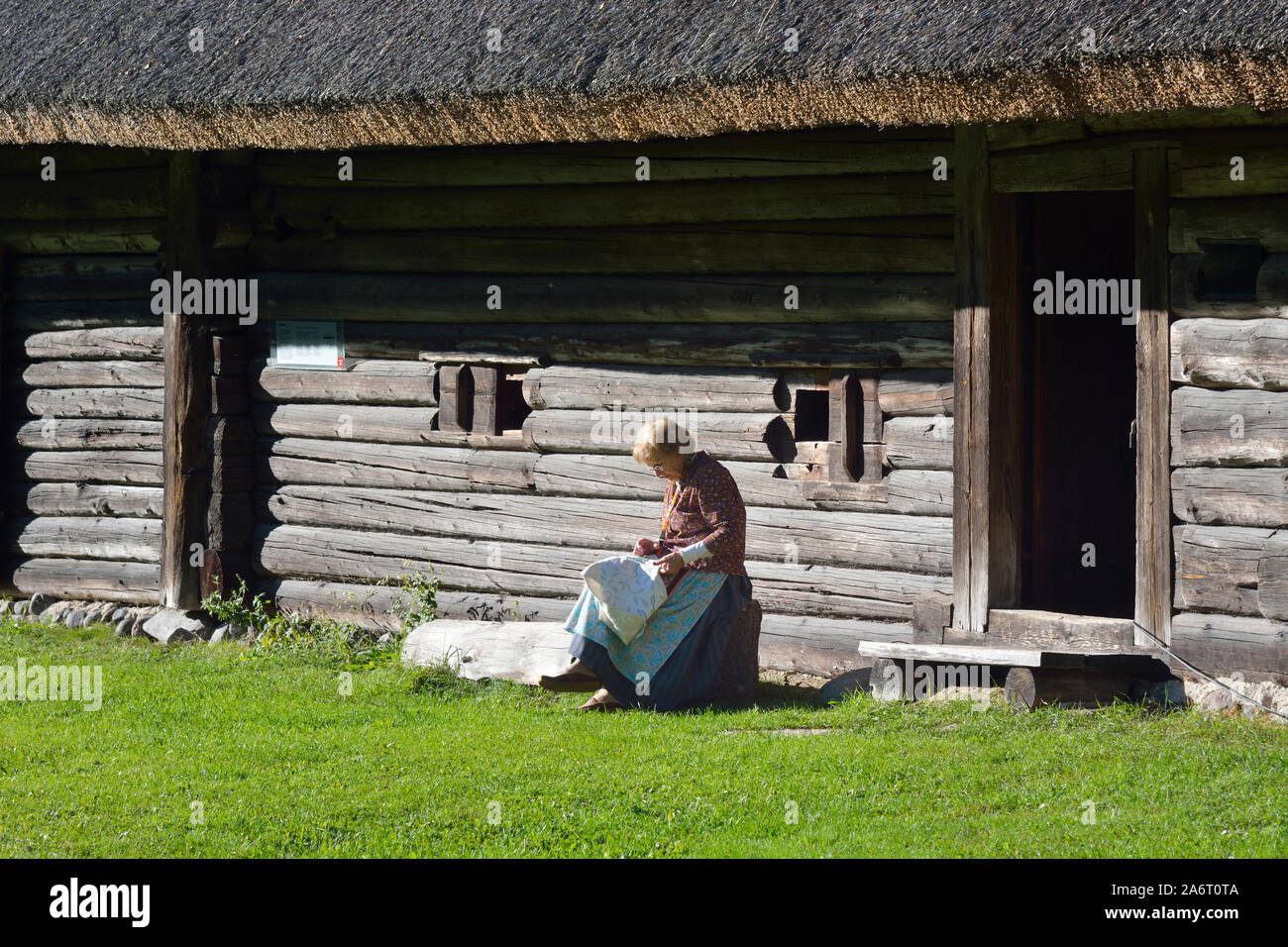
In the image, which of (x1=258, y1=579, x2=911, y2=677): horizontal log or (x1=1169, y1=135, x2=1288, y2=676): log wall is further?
(x1=258, y1=579, x2=911, y2=677): horizontal log

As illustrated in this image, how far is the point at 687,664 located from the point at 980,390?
1671mm

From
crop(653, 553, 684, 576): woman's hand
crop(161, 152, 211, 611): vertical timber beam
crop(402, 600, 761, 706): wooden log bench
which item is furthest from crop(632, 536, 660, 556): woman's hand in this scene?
crop(161, 152, 211, 611): vertical timber beam

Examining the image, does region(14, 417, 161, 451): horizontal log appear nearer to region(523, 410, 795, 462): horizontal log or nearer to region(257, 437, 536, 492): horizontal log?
region(257, 437, 536, 492): horizontal log

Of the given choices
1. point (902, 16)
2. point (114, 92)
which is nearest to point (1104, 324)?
point (902, 16)

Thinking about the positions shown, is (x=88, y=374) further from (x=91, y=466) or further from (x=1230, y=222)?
(x=1230, y=222)

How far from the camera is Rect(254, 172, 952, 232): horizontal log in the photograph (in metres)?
7.43

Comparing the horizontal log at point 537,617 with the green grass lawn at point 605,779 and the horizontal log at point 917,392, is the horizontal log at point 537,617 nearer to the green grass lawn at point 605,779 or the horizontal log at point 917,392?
the green grass lawn at point 605,779

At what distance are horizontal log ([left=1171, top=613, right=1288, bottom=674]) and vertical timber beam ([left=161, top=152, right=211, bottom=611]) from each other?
5.29 metres

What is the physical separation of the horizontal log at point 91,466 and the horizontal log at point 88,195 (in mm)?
1373

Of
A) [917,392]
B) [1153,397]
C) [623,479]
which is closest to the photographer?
[1153,397]

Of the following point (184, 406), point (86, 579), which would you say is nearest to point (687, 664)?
point (184, 406)

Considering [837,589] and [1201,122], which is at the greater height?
[1201,122]

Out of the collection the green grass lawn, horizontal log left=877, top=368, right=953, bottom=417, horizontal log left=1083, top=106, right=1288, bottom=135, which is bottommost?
the green grass lawn

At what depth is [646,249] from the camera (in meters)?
8.07
